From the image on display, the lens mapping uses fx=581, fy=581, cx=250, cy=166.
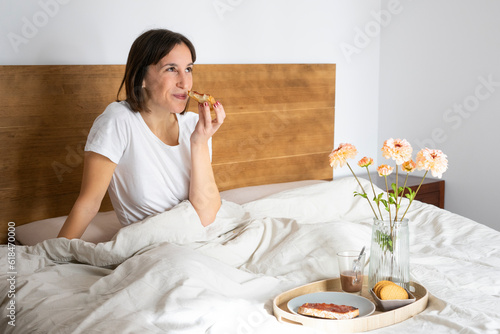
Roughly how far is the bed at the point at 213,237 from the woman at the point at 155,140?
12cm

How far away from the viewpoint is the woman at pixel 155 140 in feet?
6.68

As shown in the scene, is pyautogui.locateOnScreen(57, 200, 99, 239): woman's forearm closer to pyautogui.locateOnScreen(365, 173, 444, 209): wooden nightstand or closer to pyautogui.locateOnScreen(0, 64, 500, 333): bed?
pyautogui.locateOnScreen(0, 64, 500, 333): bed

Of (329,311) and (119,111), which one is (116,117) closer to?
(119,111)

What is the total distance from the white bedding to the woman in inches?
5.2

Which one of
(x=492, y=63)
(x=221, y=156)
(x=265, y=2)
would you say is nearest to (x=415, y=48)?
(x=492, y=63)

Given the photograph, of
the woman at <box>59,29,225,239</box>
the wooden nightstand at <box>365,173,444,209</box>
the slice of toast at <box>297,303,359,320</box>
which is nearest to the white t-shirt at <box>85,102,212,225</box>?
the woman at <box>59,29,225,239</box>

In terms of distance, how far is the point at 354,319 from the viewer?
4.51 ft

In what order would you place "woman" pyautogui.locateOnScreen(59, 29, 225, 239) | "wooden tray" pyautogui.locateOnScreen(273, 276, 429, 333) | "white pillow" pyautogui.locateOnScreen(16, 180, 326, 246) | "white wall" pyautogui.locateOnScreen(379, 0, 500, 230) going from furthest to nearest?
"white wall" pyautogui.locateOnScreen(379, 0, 500, 230) < "white pillow" pyautogui.locateOnScreen(16, 180, 326, 246) < "woman" pyautogui.locateOnScreen(59, 29, 225, 239) < "wooden tray" pyautogui.locateOnScreen(273, 276, 429, 333)

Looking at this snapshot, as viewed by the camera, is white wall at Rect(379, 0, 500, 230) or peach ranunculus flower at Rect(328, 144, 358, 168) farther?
white wall at Rect(379, 0, 500, 230)

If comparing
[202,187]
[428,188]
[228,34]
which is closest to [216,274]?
[202,187]

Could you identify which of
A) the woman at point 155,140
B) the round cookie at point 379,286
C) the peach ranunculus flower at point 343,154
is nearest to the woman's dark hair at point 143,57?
the woman at point 155,140

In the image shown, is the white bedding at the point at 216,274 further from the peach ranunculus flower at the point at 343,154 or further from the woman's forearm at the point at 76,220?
the peach ranunculus flower at the point at 343,154

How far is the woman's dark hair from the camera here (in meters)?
2.09

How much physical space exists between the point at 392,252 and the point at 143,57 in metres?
1.13
